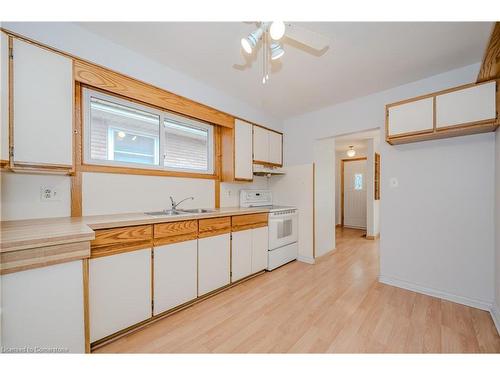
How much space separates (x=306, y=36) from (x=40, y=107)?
1969 mm

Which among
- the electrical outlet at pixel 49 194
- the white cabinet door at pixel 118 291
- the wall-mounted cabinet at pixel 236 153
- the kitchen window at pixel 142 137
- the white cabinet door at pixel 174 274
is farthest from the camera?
the wall-mounted cabinet at pixel 236 153

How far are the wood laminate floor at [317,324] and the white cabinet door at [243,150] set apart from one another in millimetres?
1523

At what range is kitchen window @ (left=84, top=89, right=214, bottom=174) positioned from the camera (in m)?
2.00

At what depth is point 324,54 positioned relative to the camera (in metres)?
2.02

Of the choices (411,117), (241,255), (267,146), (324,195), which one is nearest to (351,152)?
(324,195)

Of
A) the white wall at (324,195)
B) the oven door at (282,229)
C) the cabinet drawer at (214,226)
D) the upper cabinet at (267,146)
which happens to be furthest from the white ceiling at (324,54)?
the oven door at (282,229)

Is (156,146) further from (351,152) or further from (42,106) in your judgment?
(351,152)

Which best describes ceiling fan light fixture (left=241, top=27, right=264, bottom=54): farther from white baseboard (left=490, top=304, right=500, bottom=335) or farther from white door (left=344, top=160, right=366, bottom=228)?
white door (left=344, top=160, right=366, bottom=228)

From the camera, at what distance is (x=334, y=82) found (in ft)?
8.45

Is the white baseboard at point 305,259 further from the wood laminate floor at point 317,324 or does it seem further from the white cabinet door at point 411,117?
the white cabinet door at point 411,117

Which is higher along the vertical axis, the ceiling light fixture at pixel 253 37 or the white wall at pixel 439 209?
the ceiling light fixture at pixel 253 37

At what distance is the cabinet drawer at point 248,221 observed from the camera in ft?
8.29

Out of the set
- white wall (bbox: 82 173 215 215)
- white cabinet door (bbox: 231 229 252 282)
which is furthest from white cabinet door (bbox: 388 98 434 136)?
white wall (bbox: 82 173 215 215)

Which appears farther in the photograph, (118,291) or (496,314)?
(496,314)
